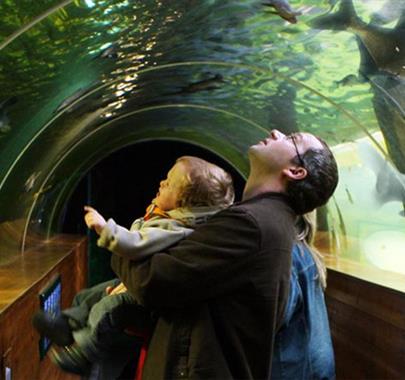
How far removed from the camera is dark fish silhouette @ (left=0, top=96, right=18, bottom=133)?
14.2 feet

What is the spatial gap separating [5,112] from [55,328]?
2.01 meters

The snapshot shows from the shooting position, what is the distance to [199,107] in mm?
8469

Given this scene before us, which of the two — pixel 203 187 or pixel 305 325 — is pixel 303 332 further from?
pixel 203 187

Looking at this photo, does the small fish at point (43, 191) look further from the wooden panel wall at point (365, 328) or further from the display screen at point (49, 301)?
the wooden panel wall at point (365, 328)

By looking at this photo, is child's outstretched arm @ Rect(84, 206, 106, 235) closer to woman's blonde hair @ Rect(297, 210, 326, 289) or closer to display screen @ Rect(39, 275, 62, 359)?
woman's blonde hair @ Rect(297, 210, 326, 289)

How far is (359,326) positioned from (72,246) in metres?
4.52

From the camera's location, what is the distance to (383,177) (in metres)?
6.08

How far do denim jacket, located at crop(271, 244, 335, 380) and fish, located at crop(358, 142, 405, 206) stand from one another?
3.02 meters

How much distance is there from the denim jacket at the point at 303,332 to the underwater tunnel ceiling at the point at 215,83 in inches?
83.2

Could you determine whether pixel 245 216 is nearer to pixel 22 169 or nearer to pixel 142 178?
pixel 22 169

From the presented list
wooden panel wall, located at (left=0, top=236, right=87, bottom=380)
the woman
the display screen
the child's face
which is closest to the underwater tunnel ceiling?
wooden panel wall, located at (left=0, top=236, right=87, bottom=380)

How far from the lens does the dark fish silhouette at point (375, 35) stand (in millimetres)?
4297

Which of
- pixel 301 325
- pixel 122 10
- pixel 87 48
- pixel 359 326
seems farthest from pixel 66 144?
pixel 301 325

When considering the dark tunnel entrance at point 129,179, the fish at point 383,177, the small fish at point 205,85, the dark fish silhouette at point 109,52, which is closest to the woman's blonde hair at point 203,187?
the dark fish silhouette at point 109,52
